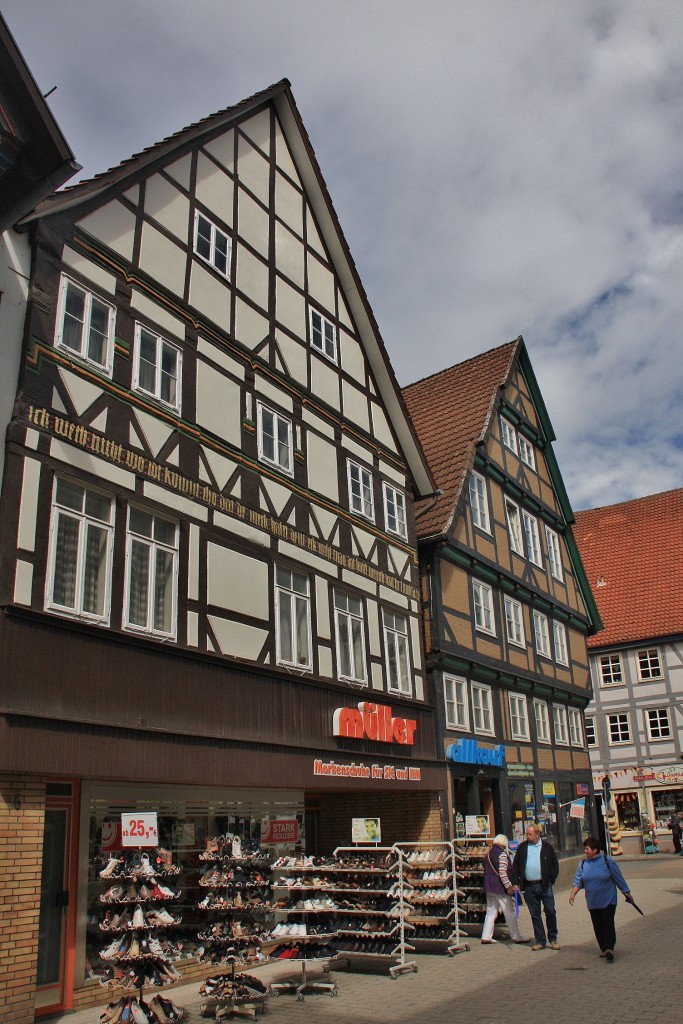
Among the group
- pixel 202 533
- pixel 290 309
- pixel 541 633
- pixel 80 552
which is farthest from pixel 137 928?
pixel 541 633

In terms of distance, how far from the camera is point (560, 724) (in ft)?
84.2

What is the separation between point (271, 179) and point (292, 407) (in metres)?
4.20

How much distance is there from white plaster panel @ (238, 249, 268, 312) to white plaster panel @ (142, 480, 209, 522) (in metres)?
4.20

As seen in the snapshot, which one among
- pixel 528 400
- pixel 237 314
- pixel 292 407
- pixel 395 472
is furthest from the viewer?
pixel 528 400

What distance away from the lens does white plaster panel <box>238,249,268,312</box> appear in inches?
573

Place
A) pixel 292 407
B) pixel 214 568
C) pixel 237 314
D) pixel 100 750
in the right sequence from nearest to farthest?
pixel 100 750, pixel 214 568, pixel 237 314, pixel 292 407

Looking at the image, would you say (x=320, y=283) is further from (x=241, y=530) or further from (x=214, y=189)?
(x=241, y=530)

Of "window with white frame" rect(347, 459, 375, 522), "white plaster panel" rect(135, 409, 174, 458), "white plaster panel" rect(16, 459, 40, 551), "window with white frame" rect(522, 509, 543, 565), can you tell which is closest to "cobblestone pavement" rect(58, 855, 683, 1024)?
"white plaster panel" rect(16, 459, 40, 551)

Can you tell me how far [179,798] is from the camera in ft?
37.9

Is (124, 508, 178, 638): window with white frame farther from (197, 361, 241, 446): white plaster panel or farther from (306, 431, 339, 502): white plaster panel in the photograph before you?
(306, 431, 339, 502): white plaster panel

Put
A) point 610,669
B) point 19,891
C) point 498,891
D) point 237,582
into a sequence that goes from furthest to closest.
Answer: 1. point 610,669
2. point 498,891
3. point 237,582
4. point 19,891

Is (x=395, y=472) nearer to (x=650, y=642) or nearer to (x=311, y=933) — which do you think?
(x=311, y=933)

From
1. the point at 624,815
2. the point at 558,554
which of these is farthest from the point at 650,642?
the point at 558,554

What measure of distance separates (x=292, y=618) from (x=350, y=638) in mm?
1939
